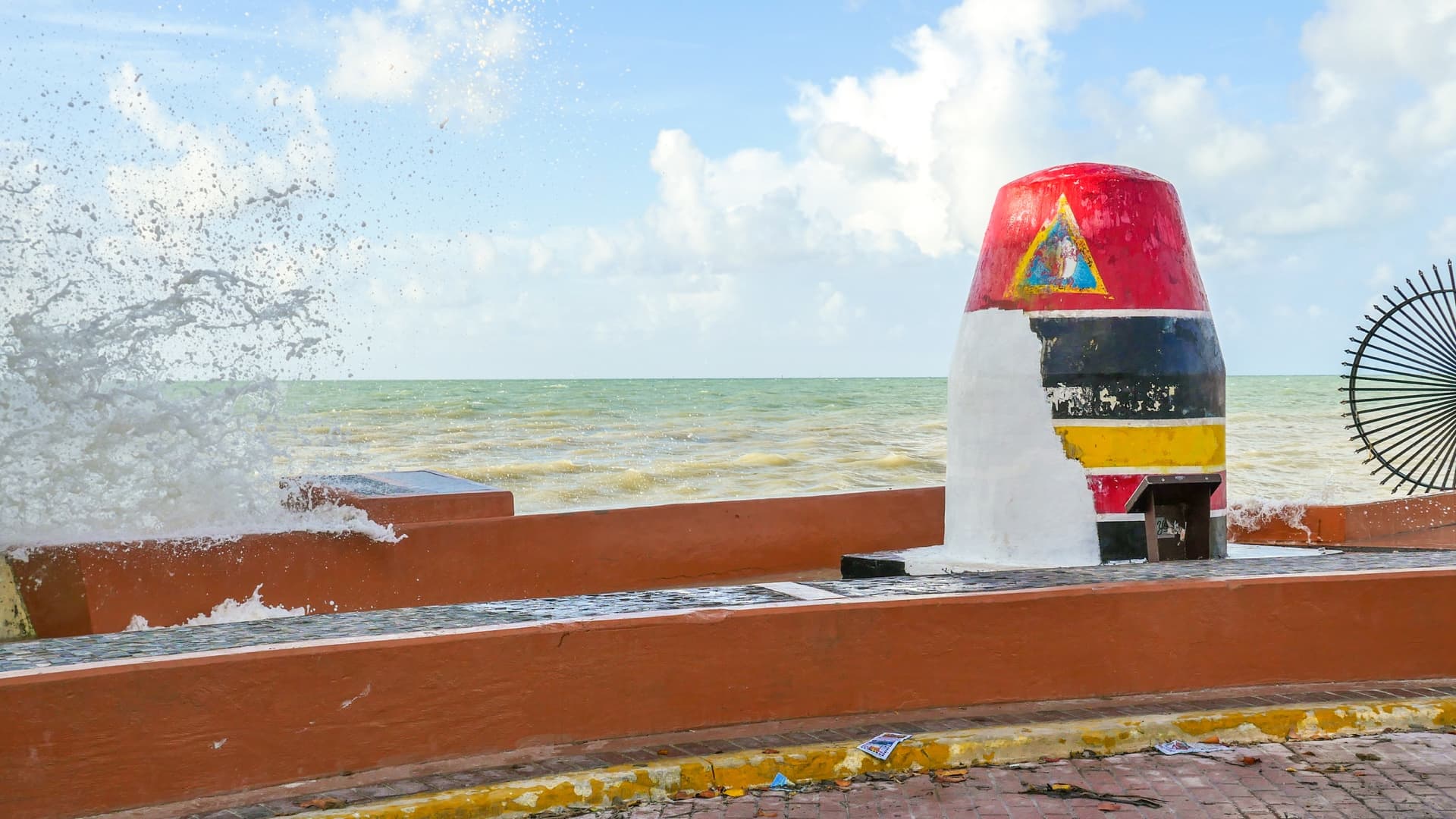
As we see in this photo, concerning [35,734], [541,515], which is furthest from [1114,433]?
[35,734]

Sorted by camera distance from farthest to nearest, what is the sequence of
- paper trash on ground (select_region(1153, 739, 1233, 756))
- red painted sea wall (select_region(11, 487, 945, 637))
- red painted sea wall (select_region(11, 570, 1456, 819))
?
red painted sea wall (select_region(11, 487, 945, 637)) → paper trash on ground (select_region(1153, 739, 1233, 756)) → red painted sea wall (select_region(11, 570, 1456, 819))

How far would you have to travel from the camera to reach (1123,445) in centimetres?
789

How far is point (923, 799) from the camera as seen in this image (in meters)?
5.09

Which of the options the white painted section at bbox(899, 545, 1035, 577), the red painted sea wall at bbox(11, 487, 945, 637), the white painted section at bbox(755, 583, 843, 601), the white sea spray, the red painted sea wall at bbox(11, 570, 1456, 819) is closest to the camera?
the red painted sea wall at bbox(11, 570, 1456, 819)

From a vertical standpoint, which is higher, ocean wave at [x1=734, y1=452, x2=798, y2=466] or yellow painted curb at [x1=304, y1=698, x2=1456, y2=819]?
yellow painted curb at [x1=304, y1=698, x2=1456, y2=819]

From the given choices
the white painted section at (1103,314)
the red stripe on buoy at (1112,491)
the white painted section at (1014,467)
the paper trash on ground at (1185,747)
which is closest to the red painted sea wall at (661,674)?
the paper trash on ground at (1185,747)

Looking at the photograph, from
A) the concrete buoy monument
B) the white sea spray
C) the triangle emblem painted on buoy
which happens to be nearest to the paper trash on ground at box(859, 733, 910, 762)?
the concrete buoy monument

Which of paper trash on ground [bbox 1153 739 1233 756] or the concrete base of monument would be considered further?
the concrete base of monument

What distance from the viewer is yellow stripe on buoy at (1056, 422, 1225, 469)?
7875 millimetres

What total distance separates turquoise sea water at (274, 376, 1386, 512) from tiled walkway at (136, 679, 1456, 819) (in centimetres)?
557

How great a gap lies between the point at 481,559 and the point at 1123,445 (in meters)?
4.14

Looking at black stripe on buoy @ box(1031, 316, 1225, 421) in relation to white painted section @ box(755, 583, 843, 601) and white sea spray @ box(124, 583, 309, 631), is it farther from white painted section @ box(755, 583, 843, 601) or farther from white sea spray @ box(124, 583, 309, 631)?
white sea spray @ box(124, 583, 309, 631)

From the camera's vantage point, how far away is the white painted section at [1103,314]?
25.9 feet

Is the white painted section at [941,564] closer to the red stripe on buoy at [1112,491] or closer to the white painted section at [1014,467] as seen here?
the white painted section at [1014,467]
